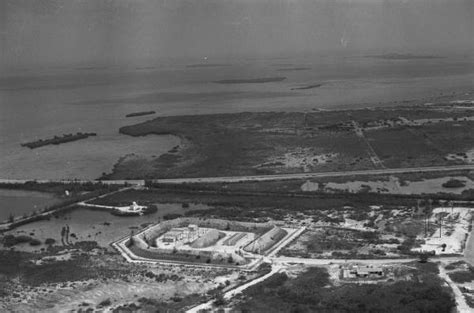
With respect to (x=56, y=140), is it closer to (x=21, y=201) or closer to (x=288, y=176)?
(x=21, y=201)

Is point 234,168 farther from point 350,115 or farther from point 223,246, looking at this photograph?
point 350,115

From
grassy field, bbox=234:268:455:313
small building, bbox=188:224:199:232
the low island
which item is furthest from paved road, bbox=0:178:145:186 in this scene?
grassy field, bbox=234:268:455:313

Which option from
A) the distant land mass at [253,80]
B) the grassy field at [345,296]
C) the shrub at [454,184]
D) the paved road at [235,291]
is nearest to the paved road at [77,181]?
the shrub at [454,184]

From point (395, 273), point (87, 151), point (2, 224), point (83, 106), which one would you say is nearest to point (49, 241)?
point (2, 224)

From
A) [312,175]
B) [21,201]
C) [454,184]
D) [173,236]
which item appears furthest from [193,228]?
[454,184]

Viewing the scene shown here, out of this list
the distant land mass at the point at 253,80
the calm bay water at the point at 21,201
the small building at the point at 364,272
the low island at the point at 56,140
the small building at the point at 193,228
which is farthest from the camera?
the distant land mass at the point at 253,80

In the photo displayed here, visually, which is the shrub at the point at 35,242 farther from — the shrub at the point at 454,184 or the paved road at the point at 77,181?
the shrub at the point at 454,184
